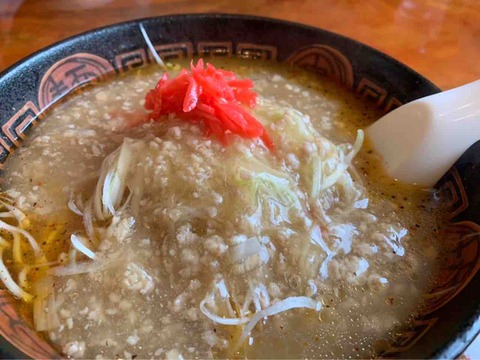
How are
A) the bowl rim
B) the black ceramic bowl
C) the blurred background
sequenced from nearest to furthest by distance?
the black ceramic bowl < the bowl rim < the blurred background

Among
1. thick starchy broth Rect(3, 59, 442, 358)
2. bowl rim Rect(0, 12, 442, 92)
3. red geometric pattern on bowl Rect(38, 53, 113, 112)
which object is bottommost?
thick starchy broth Rect(3, 59, 442, 358)

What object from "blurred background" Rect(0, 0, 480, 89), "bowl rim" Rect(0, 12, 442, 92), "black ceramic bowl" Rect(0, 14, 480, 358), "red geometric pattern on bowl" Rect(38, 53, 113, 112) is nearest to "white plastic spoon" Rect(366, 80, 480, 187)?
"black ceramic bowl" Rect(0, 14, 480, 358)

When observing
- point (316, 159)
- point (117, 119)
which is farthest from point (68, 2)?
point (316, 159)

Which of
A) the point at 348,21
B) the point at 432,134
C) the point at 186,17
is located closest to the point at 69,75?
the point at 186,17

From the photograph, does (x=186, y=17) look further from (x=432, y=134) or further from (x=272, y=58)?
(x=432, y=134)

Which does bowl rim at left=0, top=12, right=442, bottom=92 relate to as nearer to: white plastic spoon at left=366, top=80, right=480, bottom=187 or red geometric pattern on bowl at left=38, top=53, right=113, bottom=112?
red geometric pattern on bowl at left=38, top=53, right=113, bottom=112

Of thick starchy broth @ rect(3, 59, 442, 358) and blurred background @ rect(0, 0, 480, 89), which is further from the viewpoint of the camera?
blurred background @ rect(0, 0, 480, 89)

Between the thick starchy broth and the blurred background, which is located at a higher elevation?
the blurred background
